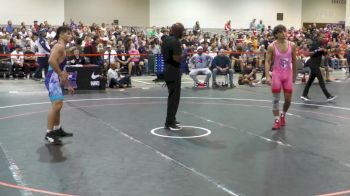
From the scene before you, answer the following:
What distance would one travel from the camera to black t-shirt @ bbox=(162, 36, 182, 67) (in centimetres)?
776

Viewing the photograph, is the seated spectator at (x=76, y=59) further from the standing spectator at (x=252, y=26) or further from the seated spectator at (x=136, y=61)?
the standing spectator at (x=252, y=26)

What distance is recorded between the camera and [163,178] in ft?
17.4

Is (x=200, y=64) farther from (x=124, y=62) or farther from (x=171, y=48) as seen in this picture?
(x=171, y=48)

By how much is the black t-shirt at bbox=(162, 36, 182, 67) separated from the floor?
1218 mm

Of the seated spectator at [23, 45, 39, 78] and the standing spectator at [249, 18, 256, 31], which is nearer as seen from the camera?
the seated spectator at [23, 45, 39, 78]

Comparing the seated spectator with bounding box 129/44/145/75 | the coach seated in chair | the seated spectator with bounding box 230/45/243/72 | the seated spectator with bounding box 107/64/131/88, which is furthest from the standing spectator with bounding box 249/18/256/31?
the seated spectator with bounding box 107/64/131/88

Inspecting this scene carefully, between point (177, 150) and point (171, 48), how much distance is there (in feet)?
6.48

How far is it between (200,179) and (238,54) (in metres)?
14.0

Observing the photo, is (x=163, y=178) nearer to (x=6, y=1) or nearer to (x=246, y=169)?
(x=246, y=169)

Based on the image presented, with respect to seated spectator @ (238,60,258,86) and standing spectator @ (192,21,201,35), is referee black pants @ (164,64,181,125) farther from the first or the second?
standing spectator @ (192,21,201,35)

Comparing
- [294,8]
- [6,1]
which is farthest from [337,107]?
[294,8]

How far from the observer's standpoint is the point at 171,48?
777 centimetres

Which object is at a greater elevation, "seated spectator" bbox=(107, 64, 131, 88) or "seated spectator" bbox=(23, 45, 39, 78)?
"seated spectator" bbox=(23, 45, 39, 78)

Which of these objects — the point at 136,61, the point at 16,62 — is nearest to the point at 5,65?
the point at 16,62
